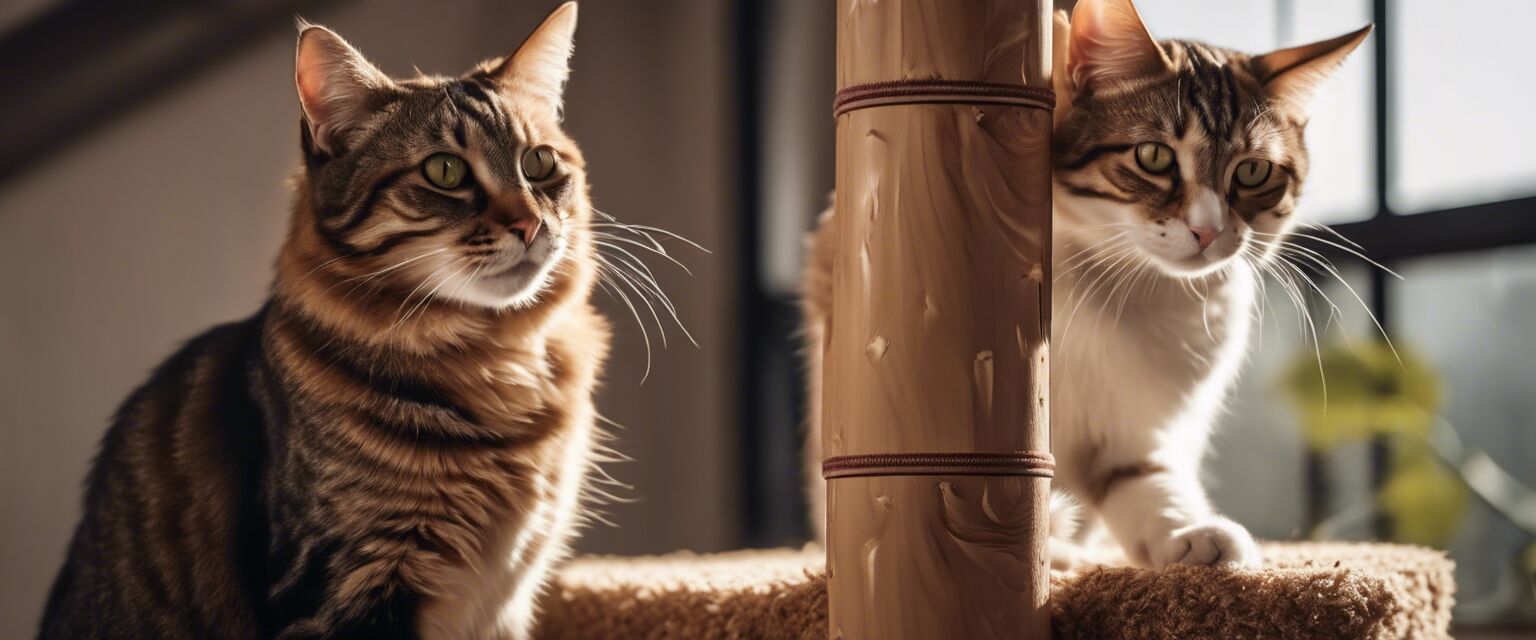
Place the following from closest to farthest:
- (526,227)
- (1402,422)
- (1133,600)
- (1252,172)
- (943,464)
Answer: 1. (943,464)
2. (1133,600)
3. (526,227)
4. (1252,172)
5. (1402,422)

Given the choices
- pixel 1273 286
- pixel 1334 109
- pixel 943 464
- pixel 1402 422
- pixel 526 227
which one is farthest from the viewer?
pixel 1273 286

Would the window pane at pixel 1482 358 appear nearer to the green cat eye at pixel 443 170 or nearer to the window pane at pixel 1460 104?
the window pane at pixel 1460 104

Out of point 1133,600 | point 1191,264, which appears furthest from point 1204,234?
point 1133,600

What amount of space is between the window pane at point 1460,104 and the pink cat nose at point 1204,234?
150 cm

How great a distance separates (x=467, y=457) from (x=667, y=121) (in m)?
2.48

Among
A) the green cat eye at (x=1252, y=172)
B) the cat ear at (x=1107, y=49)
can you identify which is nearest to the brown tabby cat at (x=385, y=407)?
the cat ear at (x=1107, y=49)

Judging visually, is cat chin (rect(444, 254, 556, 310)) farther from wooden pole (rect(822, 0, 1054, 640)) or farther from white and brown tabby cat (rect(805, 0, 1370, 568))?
white and brown tabby cat (rect(805, 0, 1370, 568))

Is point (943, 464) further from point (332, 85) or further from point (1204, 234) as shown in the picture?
point (332, 85)

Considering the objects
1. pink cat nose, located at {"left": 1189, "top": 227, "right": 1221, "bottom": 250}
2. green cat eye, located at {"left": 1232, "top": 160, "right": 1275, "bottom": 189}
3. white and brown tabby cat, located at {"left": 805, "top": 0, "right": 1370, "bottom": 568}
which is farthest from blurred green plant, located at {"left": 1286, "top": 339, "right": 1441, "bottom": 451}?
pink cat nose, located at {"left": 1189, "top": 227, "right": 1221, "bottom": 250}

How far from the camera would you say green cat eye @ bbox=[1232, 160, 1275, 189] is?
132cm

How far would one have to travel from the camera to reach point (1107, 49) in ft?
4.30

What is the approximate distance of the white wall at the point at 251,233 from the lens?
2570mm

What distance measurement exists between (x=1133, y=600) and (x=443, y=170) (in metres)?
0.73

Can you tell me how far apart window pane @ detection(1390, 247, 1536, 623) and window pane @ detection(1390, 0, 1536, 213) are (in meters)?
0.14
